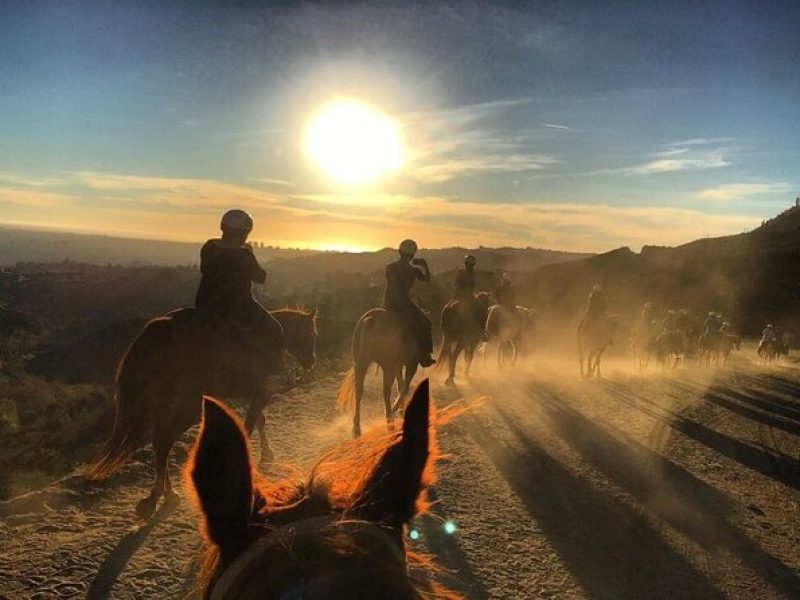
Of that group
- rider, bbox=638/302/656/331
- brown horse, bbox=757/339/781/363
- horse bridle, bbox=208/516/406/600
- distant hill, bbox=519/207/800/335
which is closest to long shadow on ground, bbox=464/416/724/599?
horse bridle, bbox=208/516/406/600

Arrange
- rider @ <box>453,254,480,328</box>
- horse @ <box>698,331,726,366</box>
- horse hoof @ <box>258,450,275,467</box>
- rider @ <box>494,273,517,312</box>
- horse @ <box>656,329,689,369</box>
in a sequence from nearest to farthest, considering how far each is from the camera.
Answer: horse hoof @ <box>258,450,275,467</box> < rider @ <box>453,254,480,328</box> < rider @ <box>494,273,517,312</box> < horse @ <box>656,329,689,369</box> < horse @ <box>698,331,726,366</box>

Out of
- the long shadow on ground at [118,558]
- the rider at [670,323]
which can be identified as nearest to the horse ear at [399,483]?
the long shadow on ground at [118,558]

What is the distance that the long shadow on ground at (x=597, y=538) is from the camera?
18.2 feet

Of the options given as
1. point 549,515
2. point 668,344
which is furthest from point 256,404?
point 668,344

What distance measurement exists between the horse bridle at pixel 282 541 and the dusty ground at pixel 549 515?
2.68 meters

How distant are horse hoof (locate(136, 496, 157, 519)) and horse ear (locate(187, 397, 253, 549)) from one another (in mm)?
5405

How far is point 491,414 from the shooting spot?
38.5 feet

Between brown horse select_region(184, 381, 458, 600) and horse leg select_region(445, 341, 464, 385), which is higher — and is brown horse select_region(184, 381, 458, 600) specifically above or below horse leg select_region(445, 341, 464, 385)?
above

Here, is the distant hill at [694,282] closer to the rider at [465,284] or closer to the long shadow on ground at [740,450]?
the rider at [465,284]

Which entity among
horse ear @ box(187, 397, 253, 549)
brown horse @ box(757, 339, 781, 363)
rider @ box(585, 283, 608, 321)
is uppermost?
horse ear @ box(187, 397, 253, 549)

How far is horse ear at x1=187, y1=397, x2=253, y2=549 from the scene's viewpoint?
1.35 m

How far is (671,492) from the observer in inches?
317

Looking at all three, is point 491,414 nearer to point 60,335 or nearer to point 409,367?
point 409,367

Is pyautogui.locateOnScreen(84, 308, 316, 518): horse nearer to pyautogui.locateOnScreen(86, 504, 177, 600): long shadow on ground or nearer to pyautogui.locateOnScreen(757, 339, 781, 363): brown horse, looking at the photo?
pyautogui.locateOnScreen(86, 504, 177, 600): long shadow on ground
